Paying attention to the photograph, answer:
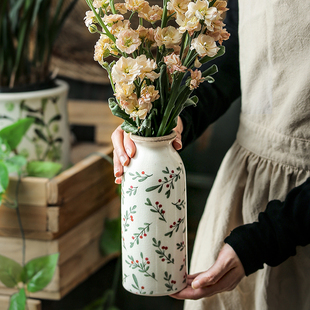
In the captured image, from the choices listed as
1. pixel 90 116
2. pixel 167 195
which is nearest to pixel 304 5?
pixel 167 195

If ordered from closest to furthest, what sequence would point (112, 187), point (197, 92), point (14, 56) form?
point (197, 92)
point (14, 56)
point (112, 187)

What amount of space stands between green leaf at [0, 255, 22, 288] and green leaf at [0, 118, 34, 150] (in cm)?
26

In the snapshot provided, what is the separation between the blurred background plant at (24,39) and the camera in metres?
0.93

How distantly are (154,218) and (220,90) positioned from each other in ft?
0.96

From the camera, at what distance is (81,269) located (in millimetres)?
1000

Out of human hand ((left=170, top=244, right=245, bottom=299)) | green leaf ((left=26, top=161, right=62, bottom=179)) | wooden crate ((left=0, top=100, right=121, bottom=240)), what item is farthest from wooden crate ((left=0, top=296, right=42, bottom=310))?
human hand ((left=170, top=244, right=245, bottom=299))

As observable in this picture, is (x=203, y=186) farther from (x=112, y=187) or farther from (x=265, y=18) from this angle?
(x=265, y=18)

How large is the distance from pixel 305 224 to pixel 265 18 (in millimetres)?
305

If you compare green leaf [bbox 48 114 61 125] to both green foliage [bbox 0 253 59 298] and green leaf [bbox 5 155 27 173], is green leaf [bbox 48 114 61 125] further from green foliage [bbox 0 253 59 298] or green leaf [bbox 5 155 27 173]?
green foliage [bbox 0 253 59 298]

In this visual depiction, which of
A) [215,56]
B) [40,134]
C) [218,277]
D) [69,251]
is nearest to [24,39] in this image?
[40,134]

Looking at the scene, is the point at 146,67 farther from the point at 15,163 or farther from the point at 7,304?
the point at 7,304

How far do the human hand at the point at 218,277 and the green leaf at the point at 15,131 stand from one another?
52 centimetres

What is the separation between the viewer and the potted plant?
2.98 feet

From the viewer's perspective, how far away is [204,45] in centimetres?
43
